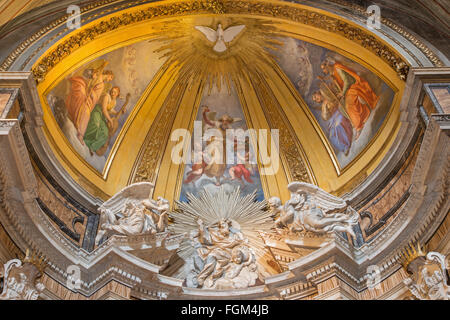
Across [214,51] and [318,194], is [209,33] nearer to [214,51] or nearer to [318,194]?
[214,51]

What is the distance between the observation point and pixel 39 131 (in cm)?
1064

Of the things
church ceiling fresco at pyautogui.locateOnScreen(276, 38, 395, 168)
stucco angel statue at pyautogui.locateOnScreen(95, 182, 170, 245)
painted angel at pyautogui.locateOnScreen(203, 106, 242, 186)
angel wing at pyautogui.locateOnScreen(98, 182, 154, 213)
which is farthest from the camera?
painted angel at pyautogui.locateOnScreen(203, 106, 242, 186)

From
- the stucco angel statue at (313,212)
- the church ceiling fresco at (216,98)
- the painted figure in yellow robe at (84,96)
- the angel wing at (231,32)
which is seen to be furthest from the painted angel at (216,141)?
the painted figure in yellow robe at (84,96)

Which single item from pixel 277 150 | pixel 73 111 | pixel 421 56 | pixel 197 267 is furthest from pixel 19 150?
pixel 421 56

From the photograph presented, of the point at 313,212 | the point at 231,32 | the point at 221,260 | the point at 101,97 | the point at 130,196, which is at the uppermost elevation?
the point at 231,32

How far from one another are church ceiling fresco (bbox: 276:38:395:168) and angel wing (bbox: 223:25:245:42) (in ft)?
3.35

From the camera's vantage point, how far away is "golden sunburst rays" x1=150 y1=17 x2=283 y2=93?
44.1ft

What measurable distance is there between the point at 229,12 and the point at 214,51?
113 cm

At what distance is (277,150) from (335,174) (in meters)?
1.58

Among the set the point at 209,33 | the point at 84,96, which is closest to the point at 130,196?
the point at 84,96

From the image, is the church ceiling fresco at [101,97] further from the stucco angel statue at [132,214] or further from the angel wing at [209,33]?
the stucco angel statue at [132,214]

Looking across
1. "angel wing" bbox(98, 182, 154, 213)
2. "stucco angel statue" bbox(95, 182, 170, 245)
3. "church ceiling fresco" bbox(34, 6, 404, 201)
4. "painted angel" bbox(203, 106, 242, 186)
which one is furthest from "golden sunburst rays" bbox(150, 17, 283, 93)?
"stucco angel statue" bbox(95, 182, 170, 245)

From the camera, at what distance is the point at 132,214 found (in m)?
11.2

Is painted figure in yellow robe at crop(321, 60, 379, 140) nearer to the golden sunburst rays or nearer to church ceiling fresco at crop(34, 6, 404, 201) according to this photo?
church ceiling fresco at crop(34, 6, 404, 201)
